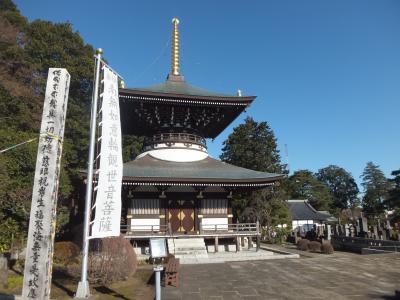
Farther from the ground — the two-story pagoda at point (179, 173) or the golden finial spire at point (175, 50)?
the golden finial spire at point (175, 50)

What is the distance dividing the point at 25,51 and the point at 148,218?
87.2 feet

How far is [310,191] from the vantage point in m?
83.1

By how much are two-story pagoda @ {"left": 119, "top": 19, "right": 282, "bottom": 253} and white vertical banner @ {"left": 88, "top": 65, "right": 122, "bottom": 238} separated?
8.36m

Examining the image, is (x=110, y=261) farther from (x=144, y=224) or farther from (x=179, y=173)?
(x=179, y=173)

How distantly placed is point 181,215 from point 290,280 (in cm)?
1032

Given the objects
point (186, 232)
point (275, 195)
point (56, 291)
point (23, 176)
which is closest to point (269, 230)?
point (275, 195)

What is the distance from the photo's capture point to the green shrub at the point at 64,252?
15.1m

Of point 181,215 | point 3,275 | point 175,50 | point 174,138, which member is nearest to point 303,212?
point 175,50

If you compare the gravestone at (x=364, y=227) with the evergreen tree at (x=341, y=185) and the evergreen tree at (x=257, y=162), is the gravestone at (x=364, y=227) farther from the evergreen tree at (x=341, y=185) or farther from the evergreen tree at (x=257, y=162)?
the evergreen tree at (x=341, y=185)

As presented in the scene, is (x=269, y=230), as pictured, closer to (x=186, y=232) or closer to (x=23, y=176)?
(x=186, y=232)

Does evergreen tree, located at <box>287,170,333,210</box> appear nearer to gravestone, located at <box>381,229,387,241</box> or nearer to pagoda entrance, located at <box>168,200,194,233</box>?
gravestone, located at <box>381,229,387,241</box>

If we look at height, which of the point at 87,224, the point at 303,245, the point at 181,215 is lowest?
the point at 303,245

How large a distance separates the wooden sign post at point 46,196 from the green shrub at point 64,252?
785 centimetres

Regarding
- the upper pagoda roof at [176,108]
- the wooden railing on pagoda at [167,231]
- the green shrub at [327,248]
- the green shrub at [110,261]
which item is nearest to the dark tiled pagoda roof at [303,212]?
the green shrub at [327,248]
